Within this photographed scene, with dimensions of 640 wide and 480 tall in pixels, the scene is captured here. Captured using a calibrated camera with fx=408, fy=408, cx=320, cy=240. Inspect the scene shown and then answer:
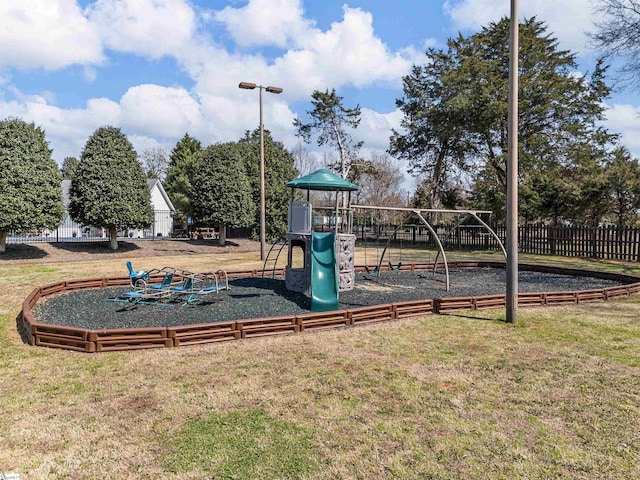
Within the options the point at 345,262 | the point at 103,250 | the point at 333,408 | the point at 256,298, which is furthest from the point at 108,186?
the point at 333,408

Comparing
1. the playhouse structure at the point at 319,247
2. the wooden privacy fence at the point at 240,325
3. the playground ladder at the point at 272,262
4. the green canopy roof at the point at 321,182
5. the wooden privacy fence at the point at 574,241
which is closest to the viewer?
the wooden privacy fence at the point at 240,325

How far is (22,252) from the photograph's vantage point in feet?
69.9

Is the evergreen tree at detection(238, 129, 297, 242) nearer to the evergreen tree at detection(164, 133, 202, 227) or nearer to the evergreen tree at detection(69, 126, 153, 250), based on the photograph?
the evergreen tree at detection(69, 126, 153, 250)

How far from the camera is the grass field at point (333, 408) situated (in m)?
3.72

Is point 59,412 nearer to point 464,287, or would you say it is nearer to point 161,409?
point 161,409

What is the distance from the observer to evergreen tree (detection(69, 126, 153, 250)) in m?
23.0

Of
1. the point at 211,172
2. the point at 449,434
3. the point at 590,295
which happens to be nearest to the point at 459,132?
the point at 211,172

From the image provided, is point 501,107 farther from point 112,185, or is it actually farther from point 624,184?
point 112,185

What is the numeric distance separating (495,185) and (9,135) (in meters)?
29.7

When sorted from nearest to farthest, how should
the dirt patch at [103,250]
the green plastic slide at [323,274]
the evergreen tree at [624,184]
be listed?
the green plastic slide at [323,274] < the dirt patch at [103,250] < the evergreen tree at [624,184]

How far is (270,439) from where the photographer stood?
412 centimetres

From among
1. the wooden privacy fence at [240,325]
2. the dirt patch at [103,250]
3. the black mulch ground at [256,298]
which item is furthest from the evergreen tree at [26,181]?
the black mulch ground at [256,298]

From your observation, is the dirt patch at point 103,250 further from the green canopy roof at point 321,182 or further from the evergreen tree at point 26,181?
the green canopy roof at point 321,182

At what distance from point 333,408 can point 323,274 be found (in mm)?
6206
